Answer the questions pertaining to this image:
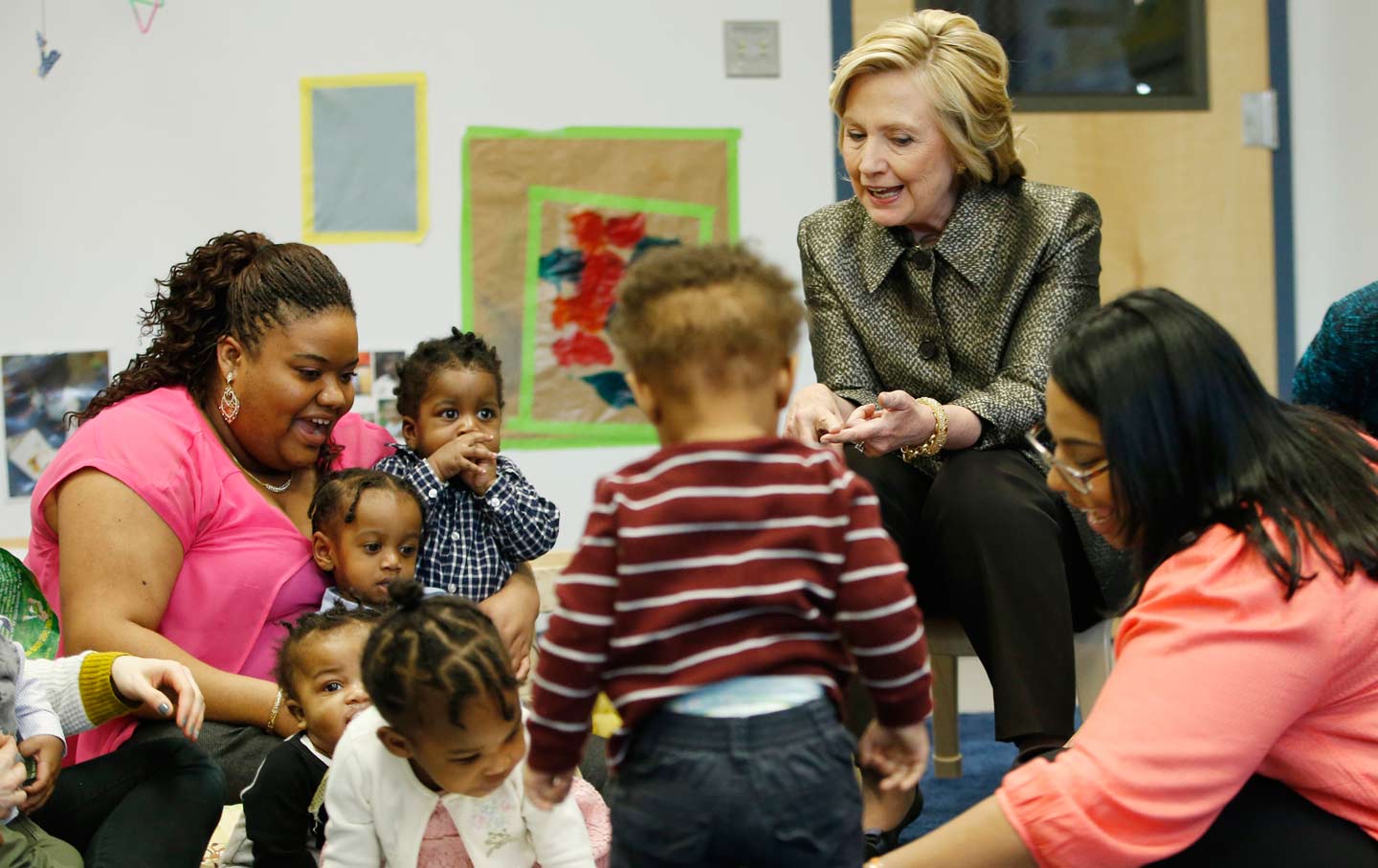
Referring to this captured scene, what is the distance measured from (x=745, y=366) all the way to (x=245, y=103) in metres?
2.65

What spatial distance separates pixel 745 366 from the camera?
1.11m

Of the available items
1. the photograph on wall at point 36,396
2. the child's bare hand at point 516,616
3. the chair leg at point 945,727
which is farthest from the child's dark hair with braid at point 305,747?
the photograph on wall at point 36,396

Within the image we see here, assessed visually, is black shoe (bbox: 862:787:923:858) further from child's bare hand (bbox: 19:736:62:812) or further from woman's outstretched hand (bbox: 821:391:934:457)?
child's bare hand (bbox: 19:736:62:812)

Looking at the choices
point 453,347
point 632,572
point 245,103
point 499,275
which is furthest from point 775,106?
point 632,572

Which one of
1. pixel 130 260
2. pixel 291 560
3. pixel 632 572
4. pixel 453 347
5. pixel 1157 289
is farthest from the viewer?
pixel 130 260

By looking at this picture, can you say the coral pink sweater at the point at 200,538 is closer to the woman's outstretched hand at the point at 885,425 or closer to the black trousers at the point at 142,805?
the black trousers at the point at 142,805

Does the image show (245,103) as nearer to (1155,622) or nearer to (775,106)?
(775,106)

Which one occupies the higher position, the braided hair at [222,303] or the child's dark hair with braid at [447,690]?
the braided hair at [222,303]

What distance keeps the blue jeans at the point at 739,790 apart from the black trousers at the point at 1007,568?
72 centimetres

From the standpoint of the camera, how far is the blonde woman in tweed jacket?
1.97 meters

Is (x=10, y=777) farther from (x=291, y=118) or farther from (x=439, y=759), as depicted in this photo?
(x=291, y=118)

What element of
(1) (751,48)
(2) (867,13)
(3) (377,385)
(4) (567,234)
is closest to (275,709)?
(3) (377,385)

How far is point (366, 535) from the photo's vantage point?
2.02 meters

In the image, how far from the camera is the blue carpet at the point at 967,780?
8.04 ft
